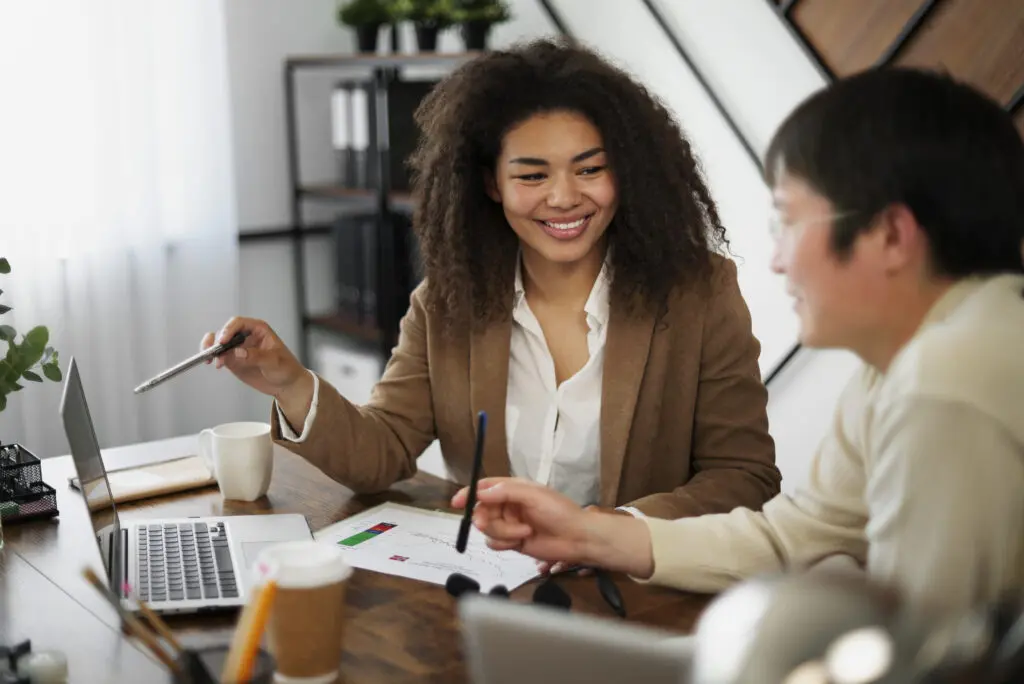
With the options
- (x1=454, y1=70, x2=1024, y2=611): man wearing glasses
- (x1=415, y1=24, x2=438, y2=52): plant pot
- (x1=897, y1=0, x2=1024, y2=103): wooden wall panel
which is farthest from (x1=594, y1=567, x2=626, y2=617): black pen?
(x1=415, y1=24, x2=438, y2=52): plant pot

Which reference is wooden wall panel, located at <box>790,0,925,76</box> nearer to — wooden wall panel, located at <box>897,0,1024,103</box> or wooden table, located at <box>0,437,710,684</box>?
wooden wall panel, located at <box>897,0,1024,103</box>

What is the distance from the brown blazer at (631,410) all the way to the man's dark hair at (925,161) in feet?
2.32

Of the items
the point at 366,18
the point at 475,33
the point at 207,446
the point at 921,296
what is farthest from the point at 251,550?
the point at 366,18

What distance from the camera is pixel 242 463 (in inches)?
66.6

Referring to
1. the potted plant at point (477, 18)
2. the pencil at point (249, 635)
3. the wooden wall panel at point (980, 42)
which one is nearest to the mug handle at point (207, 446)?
the pencil at point (249, 635)

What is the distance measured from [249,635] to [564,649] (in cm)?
28

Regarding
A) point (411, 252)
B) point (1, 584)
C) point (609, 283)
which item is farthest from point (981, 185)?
point (411, 252)

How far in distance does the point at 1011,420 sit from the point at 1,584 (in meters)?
1.18

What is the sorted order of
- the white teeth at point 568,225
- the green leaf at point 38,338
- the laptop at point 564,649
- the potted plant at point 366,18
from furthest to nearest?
the potted plant at point 366,18 < the white teeth at point 568,225 < the green leaf at point 38,338 < the laptop at point 564,649

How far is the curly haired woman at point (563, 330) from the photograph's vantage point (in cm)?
177

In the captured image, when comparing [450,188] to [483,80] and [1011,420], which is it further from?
[1011,420]

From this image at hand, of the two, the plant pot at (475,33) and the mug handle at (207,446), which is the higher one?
the plant pot at (475,33)

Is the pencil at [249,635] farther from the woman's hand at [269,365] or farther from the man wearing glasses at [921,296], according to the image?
the woman's hand at [269,365]

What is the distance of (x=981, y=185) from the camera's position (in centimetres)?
104
